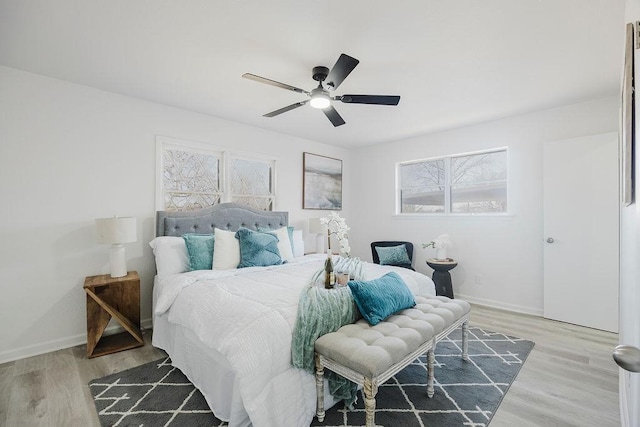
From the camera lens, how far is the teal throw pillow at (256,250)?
3.18 meters

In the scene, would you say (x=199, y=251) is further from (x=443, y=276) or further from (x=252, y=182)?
(x=443, y=276)

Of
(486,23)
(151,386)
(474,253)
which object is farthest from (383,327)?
(474,253)

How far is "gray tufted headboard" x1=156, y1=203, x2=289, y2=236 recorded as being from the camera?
3334 mm

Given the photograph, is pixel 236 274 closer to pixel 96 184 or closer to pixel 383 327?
pixel 383 327

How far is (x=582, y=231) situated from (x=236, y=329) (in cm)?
394

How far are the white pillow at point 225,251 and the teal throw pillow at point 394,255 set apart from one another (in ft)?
8.03

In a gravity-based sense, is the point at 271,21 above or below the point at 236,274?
above

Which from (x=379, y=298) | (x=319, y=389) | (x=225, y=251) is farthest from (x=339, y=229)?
(x=225, y=251)

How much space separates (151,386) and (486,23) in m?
3.55

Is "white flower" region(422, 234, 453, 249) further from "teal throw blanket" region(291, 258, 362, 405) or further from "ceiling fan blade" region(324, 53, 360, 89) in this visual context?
"ceiling fan blade" region(324, 53, 360, 89)

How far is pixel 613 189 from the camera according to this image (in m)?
3.20

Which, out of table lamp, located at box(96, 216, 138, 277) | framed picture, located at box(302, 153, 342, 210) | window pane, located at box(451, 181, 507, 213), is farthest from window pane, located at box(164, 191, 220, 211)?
window pane, located at box(451, 181, 507, 213)

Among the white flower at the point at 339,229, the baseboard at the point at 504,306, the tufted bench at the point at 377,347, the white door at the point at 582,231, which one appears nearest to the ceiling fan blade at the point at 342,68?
the white flower at the point at 339,229

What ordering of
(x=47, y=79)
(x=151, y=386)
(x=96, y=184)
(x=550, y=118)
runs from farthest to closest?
(x=550, y=118) < (x=96, y=184) < (x=47, y=79) < (x=151, y=386)
